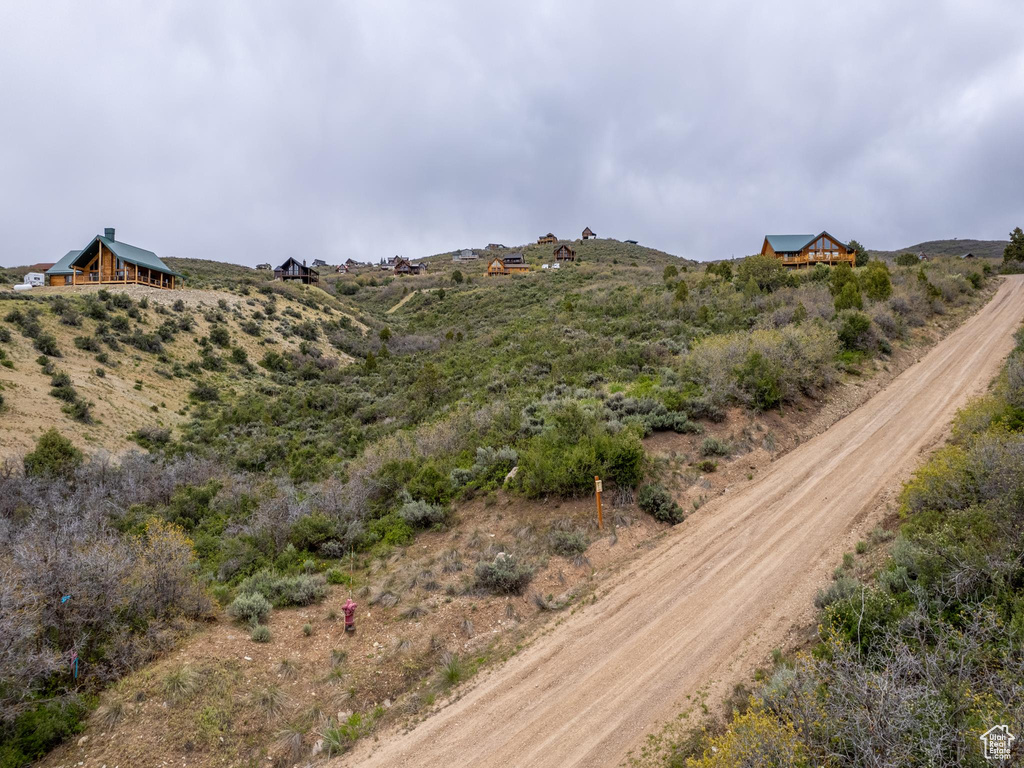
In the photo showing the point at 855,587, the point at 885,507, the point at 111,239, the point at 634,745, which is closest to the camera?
the point at 634,745

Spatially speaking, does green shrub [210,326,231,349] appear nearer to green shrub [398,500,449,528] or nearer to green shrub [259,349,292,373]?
green shrub [259,349,292,373]

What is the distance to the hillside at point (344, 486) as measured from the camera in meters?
6.88

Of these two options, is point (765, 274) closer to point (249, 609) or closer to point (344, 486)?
point (344, 486)

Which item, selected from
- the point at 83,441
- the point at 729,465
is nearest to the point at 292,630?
the point at 729,465

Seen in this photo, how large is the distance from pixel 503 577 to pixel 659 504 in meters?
4.41

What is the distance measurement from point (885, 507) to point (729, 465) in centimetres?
371

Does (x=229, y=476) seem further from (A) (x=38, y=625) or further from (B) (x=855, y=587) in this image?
(B) (x=855, y=587)

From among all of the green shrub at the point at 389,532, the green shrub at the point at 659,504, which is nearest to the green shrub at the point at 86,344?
the green shrub at the point at 389,532

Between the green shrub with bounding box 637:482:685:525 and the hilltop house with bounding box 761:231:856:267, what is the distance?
49445 mm

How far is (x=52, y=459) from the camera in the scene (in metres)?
16.3

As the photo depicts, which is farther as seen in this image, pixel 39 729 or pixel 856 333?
pixel 856 333

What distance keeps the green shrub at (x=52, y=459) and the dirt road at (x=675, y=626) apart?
52.9ft

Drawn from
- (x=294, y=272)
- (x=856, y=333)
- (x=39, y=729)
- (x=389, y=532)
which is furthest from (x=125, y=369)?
(x=294, y=272)

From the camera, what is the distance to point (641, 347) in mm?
23047
